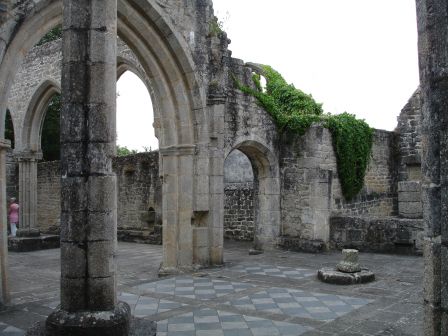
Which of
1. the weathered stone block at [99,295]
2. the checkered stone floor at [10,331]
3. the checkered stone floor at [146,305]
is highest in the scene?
the weathered stone block at [99,295]

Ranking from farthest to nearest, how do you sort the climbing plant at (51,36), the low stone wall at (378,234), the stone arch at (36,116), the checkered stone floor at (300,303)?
the climbing plant at (51,36)
the stone arch at (36,116)
the low stone wall at (378,234)
the checkered stone floor at (300,303)

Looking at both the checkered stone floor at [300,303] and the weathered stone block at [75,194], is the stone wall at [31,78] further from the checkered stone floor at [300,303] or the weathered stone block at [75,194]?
the weathered stone block at [75,194]

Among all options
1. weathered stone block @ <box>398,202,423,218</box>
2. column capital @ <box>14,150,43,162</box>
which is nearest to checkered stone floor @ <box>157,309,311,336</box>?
weathered stone block @ <box>398,202,423,218</box>

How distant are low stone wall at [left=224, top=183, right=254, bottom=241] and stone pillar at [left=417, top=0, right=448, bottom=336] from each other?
12.4 metres

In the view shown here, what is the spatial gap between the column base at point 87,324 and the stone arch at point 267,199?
28.9ft

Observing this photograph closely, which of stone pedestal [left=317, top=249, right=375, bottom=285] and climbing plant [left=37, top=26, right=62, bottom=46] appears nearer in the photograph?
stone pedestal [left=317, top=249, right=375, bottom=285]

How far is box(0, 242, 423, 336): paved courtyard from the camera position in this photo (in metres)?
5.40

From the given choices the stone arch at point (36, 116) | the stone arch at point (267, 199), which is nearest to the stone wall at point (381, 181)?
the stone arch at point (267, 199)

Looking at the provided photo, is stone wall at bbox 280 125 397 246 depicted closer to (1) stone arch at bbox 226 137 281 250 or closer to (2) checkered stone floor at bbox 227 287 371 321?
(1) stone arch at bbox 226 137 281 250

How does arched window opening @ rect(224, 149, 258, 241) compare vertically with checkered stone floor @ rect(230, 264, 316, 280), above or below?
above

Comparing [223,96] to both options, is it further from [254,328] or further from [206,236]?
[254,328]

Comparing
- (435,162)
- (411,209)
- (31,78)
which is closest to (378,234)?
(411,209)

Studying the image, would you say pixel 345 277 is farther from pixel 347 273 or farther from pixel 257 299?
pixel 257 299

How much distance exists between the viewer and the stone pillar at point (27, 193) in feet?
46.5
